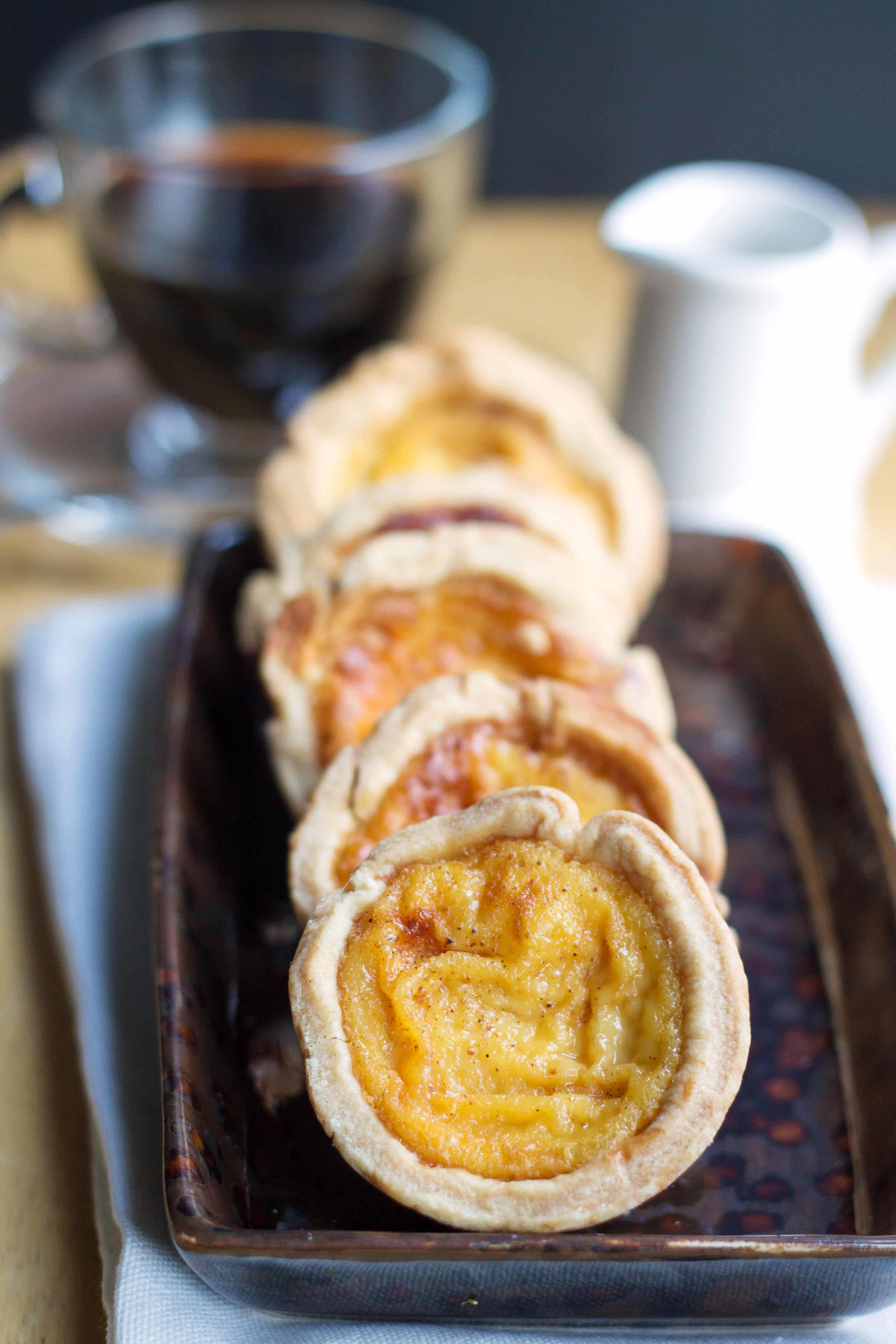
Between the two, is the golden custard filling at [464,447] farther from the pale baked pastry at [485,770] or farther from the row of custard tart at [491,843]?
the pale baked pastry at [485,770]

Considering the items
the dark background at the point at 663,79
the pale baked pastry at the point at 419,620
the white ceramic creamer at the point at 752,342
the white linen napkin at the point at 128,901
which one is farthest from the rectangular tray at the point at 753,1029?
the dark background at the point at 663,79

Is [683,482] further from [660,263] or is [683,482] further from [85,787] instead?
[85,787]

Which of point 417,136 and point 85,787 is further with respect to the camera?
point 417,136

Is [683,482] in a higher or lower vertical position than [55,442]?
higher

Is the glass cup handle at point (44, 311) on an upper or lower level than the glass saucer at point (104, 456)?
upper

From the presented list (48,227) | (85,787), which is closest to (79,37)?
(48,227)

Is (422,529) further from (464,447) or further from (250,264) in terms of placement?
(250,264)

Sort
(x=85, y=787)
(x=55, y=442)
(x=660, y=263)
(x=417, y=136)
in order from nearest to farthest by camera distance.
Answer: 1. (x=85, y=787)
2. (x=660, y=263)
3. (x=417, y=136)
4. (x=55, y=442)

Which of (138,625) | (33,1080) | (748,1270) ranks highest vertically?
(748,1270)

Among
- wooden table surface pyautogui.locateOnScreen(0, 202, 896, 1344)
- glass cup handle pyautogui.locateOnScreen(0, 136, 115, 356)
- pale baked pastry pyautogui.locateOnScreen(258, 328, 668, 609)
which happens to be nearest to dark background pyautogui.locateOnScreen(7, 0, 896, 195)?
wooden table surface pyautogui.locateOnScreen(0, 202, 896, 1344)
